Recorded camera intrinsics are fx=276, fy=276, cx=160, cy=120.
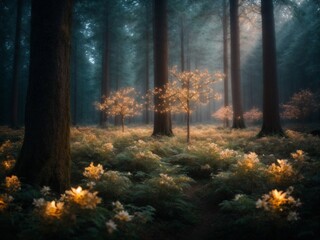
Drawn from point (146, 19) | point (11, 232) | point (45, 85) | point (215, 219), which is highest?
point (146, 19)

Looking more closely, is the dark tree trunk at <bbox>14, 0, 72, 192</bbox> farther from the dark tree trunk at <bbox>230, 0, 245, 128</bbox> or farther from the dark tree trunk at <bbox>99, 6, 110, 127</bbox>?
the dark tree trunk at <bbox>99, 6, 110, 127</bbox>

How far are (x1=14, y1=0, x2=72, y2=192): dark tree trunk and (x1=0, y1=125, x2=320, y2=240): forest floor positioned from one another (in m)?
0.41

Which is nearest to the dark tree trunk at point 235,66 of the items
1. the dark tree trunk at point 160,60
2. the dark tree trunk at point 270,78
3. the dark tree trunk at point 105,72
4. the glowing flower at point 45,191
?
the dark tree trunk at point 270,78

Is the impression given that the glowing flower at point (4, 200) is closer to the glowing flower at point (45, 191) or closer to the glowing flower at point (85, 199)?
the glowing flower at point (45, 191)

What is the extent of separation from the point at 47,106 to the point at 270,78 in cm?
1201

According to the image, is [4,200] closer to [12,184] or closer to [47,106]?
[12,184]

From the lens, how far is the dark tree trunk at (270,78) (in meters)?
14.2

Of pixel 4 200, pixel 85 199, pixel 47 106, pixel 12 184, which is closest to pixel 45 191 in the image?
pixel 12 184

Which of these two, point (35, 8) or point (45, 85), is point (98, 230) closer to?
point (45, 85)

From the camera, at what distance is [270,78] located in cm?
1432

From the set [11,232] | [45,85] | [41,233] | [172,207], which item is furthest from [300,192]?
[45,85]

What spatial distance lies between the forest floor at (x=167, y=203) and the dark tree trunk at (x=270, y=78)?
545 centimetres

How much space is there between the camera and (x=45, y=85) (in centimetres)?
559

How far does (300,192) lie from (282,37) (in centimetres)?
4347
